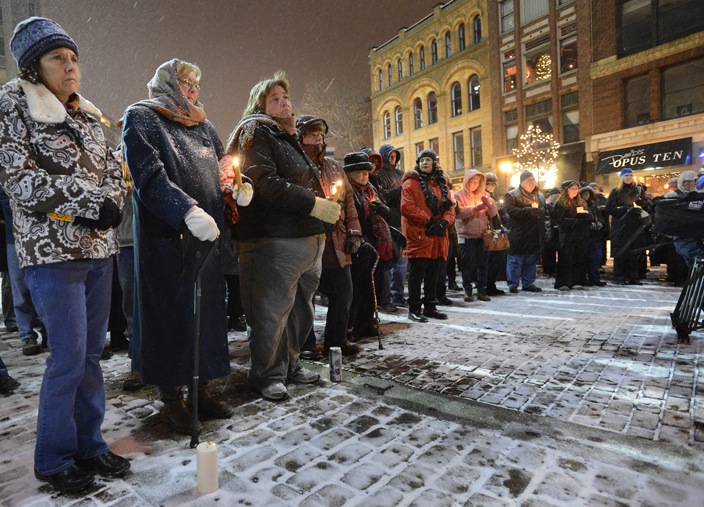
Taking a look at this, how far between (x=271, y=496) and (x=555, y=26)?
29.6m

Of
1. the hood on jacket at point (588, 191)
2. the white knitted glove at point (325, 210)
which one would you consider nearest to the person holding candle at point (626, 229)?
the hood on jacket at point (588, 191)

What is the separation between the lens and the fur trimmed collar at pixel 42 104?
2251mm

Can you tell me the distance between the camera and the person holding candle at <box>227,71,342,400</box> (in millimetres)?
3596

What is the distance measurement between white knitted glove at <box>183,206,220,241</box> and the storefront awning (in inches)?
899

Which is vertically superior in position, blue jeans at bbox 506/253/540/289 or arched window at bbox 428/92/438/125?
arched window at bbox 428/92/438/125

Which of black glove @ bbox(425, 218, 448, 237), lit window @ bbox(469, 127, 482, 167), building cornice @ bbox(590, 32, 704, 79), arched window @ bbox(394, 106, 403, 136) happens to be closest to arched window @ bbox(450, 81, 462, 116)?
lit window @ bbox(469, 127, 482, 167)

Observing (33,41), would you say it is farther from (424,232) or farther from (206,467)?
(424,232)

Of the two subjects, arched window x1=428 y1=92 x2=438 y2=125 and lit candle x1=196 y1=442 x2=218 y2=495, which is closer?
lit candle x1=196 y1=442 x2=218 y2=495

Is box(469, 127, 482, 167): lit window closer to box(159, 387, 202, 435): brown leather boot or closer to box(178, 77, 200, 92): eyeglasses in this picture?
box(178, 77, 200, 92): eyeglasses

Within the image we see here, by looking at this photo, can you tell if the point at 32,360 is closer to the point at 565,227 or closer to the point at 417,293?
the point at 417,293

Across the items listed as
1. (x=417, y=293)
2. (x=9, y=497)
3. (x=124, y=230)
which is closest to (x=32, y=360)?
(x=124, y=230)

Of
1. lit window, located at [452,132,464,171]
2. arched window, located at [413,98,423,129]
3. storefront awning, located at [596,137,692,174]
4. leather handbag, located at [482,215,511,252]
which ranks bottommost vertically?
leather handbag, located at [482,215,511,252]

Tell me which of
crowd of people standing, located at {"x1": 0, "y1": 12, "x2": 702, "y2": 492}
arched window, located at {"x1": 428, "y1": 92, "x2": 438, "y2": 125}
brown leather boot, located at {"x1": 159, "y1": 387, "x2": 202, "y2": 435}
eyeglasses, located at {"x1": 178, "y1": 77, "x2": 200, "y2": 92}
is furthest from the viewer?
arched window, located at {"x1": 428, "y1": 92, "x2": 438, "y2": 125}

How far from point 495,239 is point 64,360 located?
7229 mm
